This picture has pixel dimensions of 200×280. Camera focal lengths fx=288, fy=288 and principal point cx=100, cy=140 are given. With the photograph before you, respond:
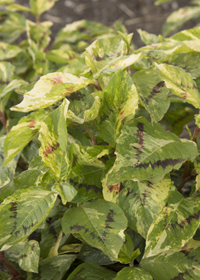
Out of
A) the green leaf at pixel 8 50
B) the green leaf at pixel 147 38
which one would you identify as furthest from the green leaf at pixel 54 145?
the green leaf at pixel 8 50

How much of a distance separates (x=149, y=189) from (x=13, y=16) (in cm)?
133

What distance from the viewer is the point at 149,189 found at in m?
0.64

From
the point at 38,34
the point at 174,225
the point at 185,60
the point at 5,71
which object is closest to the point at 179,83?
the point at 185,60

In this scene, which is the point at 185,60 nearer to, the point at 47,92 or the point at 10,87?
the point at 47,92

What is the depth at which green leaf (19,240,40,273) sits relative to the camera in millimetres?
675

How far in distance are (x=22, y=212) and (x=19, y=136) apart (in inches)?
6.8

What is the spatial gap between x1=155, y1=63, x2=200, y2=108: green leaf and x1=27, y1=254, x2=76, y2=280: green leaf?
0.50 metres

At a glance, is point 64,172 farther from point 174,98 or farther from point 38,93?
point 174,98

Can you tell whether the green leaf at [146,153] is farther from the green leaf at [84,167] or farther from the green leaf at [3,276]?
the green leaf at [3,276]

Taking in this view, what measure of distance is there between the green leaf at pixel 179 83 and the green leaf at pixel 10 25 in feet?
3.86

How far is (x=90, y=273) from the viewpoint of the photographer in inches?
27.0

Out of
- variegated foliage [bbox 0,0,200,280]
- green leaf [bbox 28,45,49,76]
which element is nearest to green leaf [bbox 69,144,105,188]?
variegated foliage [bbox 0,0,200,280]

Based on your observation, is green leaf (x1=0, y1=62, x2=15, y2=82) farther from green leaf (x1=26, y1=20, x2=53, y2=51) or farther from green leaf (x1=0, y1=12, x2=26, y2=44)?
green leaf (x1=0, y1=12, x2=26, y2=44)

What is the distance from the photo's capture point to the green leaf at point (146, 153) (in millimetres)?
564
